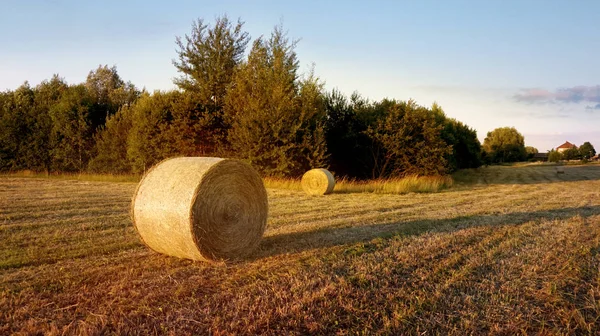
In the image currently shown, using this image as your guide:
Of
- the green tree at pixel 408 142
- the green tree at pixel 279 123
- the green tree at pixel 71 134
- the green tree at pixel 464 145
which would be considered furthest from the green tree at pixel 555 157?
the green tree at pixel 71 134

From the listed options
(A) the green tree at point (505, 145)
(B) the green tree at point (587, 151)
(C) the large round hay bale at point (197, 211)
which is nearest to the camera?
(C) the large round hay bale at point (197, 211)

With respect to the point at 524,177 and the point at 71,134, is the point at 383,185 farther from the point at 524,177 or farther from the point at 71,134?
the point at 71,134

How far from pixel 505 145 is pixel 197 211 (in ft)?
242

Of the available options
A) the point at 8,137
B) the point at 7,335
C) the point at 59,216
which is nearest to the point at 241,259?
the point at 7,335

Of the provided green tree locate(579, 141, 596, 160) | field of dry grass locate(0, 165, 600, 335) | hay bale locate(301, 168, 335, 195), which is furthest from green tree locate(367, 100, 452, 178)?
green tree locate(579, 141, 596, 160)

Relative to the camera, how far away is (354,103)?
23.3 meters

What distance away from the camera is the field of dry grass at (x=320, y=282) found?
12.5 ft

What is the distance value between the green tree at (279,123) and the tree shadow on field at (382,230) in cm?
1081

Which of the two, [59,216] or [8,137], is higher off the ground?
[8,137]

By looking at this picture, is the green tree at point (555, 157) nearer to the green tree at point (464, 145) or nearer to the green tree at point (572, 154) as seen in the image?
the green tree at point (572, 154)

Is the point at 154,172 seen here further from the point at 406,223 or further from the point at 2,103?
the point at 2,103

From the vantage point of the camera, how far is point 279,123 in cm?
1986

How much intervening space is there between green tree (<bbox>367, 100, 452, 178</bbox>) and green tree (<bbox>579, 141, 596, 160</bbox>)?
57.2 m

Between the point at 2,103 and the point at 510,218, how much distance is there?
32635 mm
